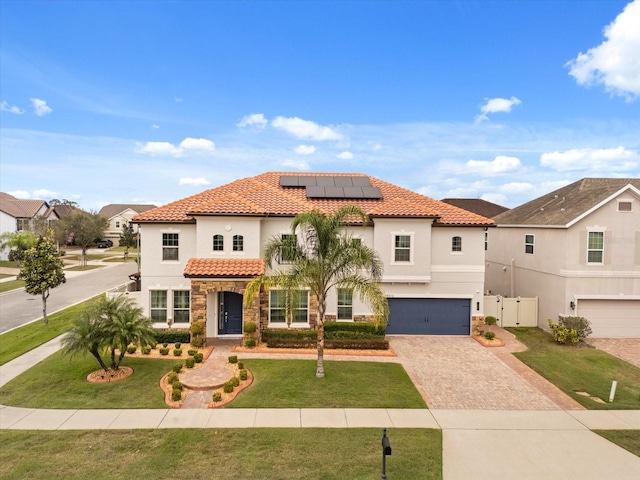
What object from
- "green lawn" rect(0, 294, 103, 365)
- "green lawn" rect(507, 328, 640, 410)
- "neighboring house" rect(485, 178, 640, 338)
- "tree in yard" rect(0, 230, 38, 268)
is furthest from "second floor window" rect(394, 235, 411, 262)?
"tree in yard" rect(0, 230, 38, 268)

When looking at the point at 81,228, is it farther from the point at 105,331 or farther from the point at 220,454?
the point at 220,454

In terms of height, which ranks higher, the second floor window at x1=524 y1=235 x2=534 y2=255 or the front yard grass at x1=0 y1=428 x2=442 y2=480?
the second floor window at x1=524 y1=235 x2=534 y2=255

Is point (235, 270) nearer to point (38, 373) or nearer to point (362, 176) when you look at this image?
point (38, 373)

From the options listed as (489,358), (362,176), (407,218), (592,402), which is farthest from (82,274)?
(592,402)

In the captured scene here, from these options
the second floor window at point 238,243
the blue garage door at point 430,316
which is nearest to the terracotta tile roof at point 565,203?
the blue garage door at point 430,316

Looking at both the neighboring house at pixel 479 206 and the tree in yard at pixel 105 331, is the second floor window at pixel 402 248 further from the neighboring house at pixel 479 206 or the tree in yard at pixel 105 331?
the neighboring house at pixel 479 206

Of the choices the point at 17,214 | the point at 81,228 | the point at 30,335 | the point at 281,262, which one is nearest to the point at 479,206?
the point at 281,262

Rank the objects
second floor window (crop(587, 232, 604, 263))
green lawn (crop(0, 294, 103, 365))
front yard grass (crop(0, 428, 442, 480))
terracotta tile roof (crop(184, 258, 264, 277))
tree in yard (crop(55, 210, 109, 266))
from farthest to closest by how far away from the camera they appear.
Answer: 1. tree in yard (crop(55, 210, 109, 266))
2. second floor window (crop(587, 232, 604, 263))
3. terracotta tile roof (crop(184, 258, 264, 277))
4. green lawn (crop(0, 294, 103, 365))
5. front yard grass (crop(0, 428, 442, 480))

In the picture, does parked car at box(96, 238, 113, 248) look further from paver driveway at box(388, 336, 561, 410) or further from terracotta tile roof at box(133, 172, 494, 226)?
paver driveway at box(388, 336, 561, 410)
